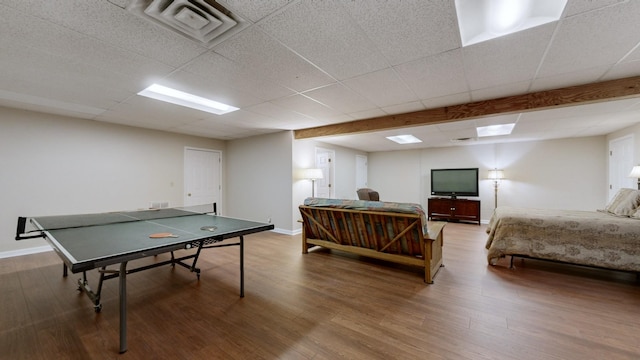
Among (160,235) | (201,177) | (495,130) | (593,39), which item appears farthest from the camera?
(201,177)

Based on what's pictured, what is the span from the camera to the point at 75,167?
419 cm

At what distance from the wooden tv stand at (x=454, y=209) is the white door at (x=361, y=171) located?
88.6 inches

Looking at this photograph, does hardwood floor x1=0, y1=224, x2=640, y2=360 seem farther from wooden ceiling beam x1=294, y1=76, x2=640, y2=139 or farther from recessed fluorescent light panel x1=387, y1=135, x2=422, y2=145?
recessed fluorescent light panel x1=387, y1=135, x2=422, y2=145

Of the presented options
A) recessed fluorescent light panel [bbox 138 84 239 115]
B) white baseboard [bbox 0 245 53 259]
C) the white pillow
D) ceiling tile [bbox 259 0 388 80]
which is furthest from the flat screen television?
white baseboard [bbox 0 245 53 259]

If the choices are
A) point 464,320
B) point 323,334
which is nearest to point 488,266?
point 464,320

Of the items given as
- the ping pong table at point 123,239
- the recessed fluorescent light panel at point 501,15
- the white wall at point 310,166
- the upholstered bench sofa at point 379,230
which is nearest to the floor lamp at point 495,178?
the white wall at point 310,166

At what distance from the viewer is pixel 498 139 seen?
19.5 feet

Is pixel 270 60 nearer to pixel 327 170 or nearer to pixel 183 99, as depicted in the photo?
pixel 183 99

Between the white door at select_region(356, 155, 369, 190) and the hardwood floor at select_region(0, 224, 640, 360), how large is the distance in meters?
4.97

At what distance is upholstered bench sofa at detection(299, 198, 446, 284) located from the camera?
2867 mm

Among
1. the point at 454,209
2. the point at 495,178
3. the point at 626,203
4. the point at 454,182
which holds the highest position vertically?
the point at 495,178

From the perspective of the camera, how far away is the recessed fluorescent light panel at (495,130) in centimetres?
472

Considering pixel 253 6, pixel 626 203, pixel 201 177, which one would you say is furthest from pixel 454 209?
pixel 253 6

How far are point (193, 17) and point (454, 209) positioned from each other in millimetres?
7170
